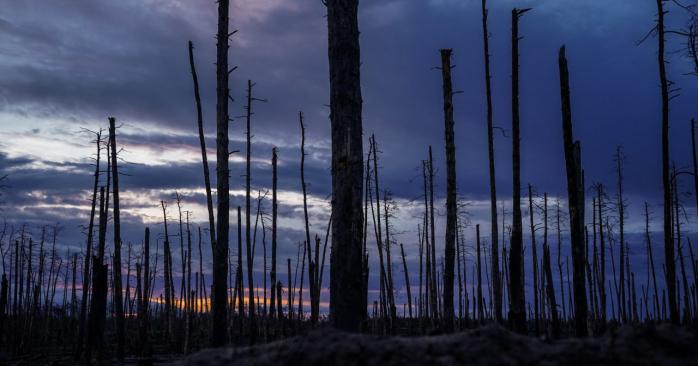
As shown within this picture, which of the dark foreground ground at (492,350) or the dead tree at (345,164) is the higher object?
the dead tree at (345,164)

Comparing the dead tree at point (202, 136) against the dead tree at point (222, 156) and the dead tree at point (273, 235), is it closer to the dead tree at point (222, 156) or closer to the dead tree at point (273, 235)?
the dead tree at point (222, 156)

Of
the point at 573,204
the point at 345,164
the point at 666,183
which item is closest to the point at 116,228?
the point at 345,164

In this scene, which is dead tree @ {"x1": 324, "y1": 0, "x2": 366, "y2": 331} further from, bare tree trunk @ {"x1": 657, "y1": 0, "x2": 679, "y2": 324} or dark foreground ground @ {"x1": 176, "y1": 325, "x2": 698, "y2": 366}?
bare tree trunk @ {"x1": 657, "y1": 0, "x2": 679, "y2": 324}

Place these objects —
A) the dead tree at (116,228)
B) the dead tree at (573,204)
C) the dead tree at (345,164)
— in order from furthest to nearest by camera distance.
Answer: the dead tree at (116,228)
the dead tree at (573,204)
the dead tree at (345,164)

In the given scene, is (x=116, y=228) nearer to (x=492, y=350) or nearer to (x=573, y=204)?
(x=573, y=204)

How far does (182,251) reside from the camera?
33500 millimetres

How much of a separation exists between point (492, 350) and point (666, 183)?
474 inches

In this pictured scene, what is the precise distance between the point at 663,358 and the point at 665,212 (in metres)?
11.9

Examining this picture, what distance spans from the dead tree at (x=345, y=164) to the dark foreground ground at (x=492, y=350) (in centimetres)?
322

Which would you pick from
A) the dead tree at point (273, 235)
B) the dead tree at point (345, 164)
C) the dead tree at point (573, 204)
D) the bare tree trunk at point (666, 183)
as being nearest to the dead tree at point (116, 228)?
the dead tree at point (273, 235)

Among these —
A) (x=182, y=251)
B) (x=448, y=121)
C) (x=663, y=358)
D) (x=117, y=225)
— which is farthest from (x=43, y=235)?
(x=663, y=358)

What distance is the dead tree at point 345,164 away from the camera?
7.01 meters

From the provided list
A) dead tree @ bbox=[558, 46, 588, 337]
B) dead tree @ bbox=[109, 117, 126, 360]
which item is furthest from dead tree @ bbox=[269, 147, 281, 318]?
dead tree @ bbox=[558, 46, 588, 337]

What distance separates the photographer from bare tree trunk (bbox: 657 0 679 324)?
13.1 metres
